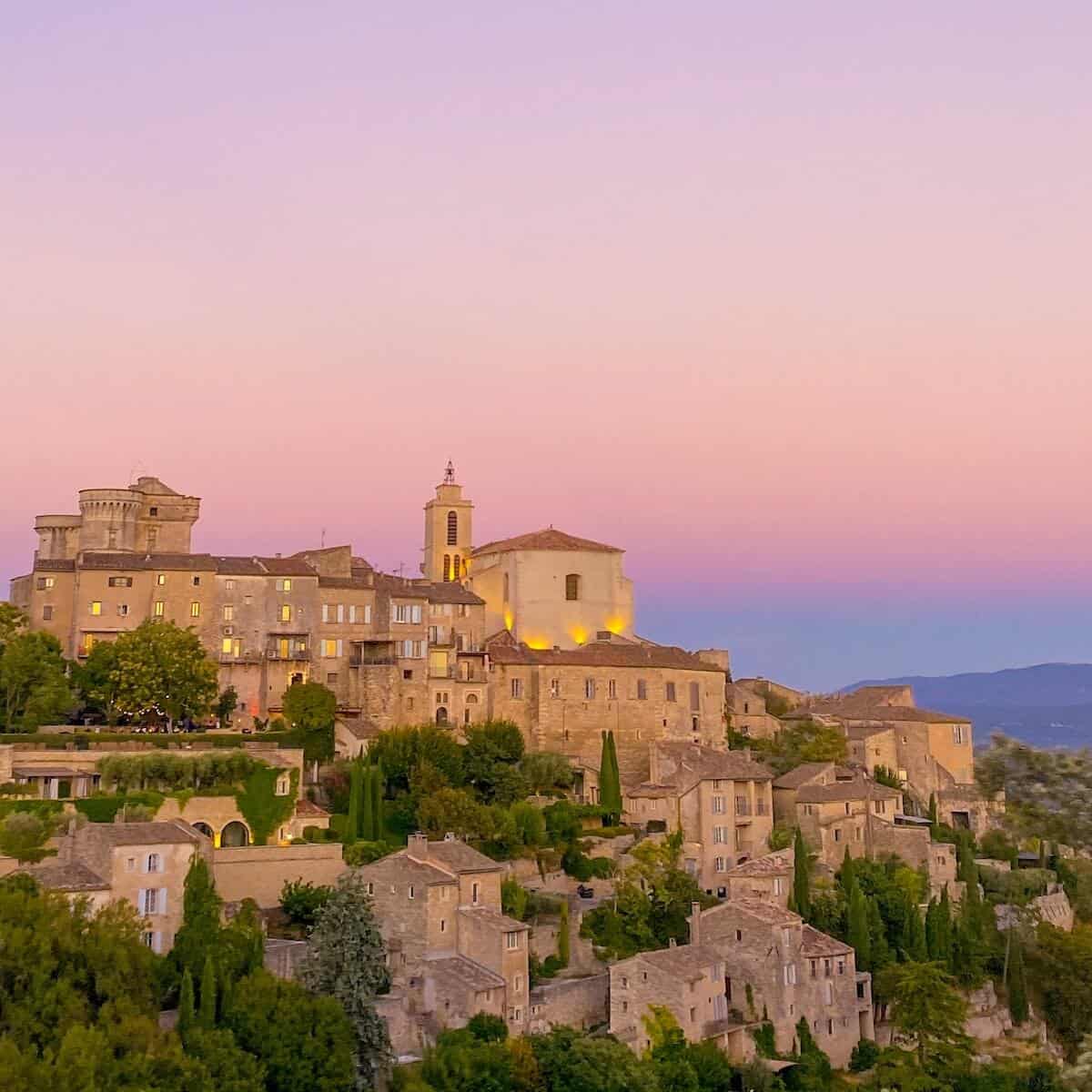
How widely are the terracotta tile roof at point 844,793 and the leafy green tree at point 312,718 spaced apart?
65.8 ft

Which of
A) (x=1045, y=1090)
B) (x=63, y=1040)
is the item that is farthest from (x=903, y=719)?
(x=63, y=1040)

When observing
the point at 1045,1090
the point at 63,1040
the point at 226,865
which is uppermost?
the point at 226,865

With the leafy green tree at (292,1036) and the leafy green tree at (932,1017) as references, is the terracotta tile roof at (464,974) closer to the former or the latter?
the leafy green tree at (292,1036)

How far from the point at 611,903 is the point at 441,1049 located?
1179 cm

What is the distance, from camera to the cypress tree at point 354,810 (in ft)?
177

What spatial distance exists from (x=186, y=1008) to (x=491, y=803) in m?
20.9

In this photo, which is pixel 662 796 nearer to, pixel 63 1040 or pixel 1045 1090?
pixel 1045 1090

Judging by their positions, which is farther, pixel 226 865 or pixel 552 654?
pixel 552 654

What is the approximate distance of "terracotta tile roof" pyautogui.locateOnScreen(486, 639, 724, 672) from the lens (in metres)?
68.6

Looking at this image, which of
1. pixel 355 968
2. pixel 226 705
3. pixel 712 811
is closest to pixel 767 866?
pixel 712 811

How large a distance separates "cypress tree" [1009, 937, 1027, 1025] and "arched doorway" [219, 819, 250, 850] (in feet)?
98.1

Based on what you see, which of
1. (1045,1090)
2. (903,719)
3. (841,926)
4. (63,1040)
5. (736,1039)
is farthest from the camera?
(903,719)

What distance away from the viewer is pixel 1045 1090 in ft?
169

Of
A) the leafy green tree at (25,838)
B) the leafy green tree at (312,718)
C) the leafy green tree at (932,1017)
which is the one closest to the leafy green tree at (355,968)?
the leafy green tree at (25,838)
